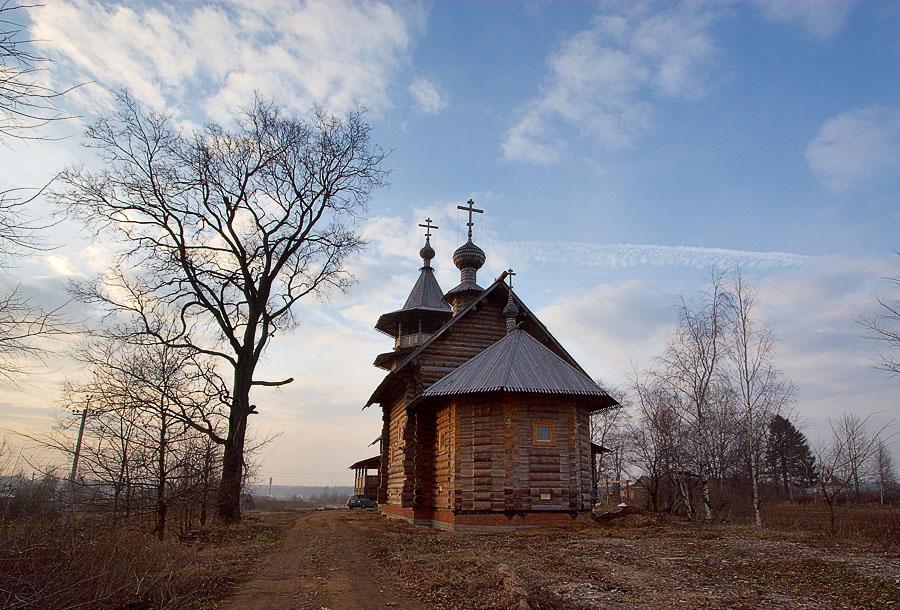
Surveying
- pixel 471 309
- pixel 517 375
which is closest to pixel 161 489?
pixel 517 375

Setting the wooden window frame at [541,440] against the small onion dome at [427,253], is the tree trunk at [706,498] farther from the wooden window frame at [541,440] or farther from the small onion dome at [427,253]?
the small onion dome at [427,253]

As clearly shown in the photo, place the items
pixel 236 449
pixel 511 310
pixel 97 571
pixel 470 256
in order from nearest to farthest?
1. pixel 97 571
2. pixel 236 449
3. pixel 511 310
4. pixel 470 256

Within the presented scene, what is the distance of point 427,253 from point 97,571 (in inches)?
1124

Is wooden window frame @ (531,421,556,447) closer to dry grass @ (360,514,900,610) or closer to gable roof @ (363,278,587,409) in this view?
dry grass @ (360,514,900,610)

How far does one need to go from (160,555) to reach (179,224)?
1412 cm

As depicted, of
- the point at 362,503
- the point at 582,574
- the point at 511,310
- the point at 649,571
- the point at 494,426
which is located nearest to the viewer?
the point at 582,574

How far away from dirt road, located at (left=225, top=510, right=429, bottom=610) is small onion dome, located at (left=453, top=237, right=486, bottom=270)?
1697cm

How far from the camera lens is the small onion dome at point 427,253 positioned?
33.9 m

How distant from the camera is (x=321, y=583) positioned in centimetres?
908

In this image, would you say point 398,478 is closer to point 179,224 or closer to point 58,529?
point 179,224

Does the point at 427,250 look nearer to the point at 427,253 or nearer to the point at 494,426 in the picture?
the point at 427,253

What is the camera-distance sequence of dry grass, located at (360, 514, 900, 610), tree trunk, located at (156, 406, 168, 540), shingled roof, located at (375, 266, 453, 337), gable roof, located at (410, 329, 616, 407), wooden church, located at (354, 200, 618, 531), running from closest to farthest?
1. dry grass, located at (360, 514, 900, 610)
2. tree trunk, located at (156, 406, 168, 540)
3. wooden church, located at (354, 200, 618, 531)
4. gable roof, located at (410, 329, 616, 407)
5. shingled roof, located at (375, 266, 453, 337)

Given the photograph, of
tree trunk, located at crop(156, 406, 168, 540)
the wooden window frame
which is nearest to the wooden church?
the wooden window frame

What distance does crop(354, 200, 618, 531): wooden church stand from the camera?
16328 millimetres
